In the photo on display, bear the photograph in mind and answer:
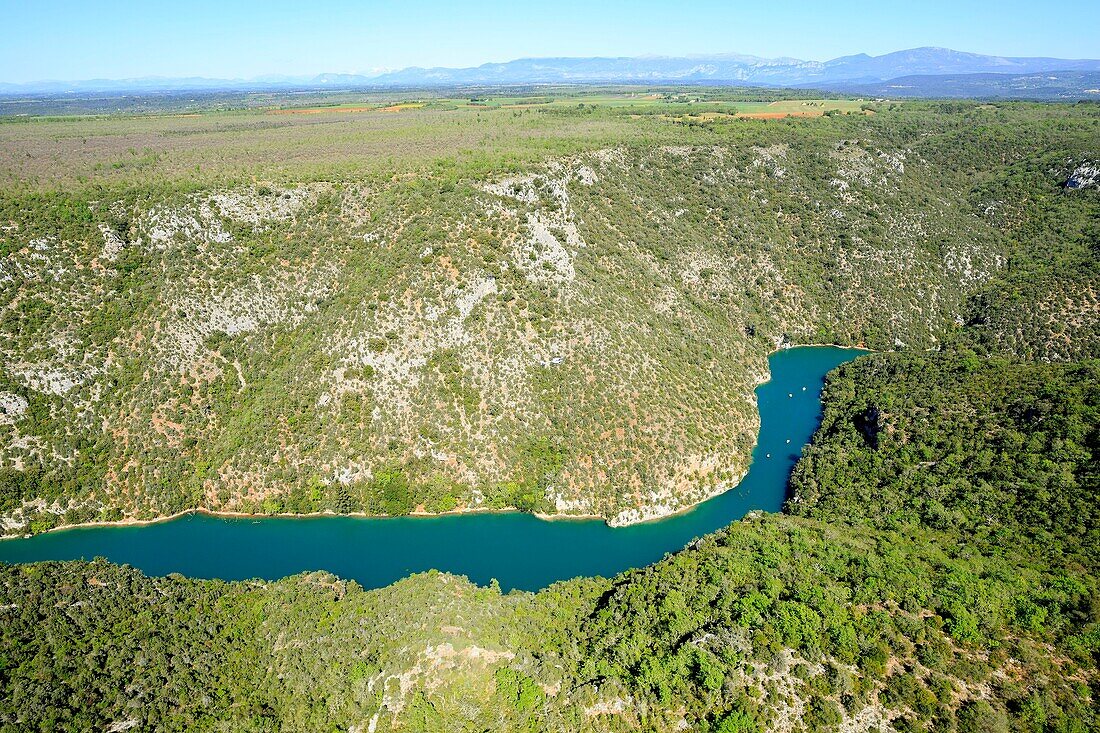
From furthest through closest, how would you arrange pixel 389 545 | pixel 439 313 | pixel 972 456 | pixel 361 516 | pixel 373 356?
pixel 439 313
pixel 373 356
pixel 361 516
pixel 972 456
pixel 389 545

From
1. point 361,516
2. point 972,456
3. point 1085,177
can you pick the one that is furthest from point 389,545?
point 1085,177

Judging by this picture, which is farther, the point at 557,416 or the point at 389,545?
the point at 557,416

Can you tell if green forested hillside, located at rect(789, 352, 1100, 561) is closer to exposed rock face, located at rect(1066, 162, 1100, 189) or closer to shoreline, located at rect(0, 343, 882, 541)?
shoreline, located at rect(0, 343, 882, 541)

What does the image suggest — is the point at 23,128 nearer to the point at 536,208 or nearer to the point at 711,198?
the point at 536,208

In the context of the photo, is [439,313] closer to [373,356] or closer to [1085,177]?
[373,356]

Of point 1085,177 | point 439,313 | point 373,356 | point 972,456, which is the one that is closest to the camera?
point 972,456

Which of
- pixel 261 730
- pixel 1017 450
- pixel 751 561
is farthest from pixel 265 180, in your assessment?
pixel 1017 450

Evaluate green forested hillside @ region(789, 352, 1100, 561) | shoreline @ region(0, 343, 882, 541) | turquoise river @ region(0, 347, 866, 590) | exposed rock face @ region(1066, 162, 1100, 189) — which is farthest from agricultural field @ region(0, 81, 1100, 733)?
turquoise river @ region(0, 347, 866, 590)

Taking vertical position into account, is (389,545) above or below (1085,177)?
below
